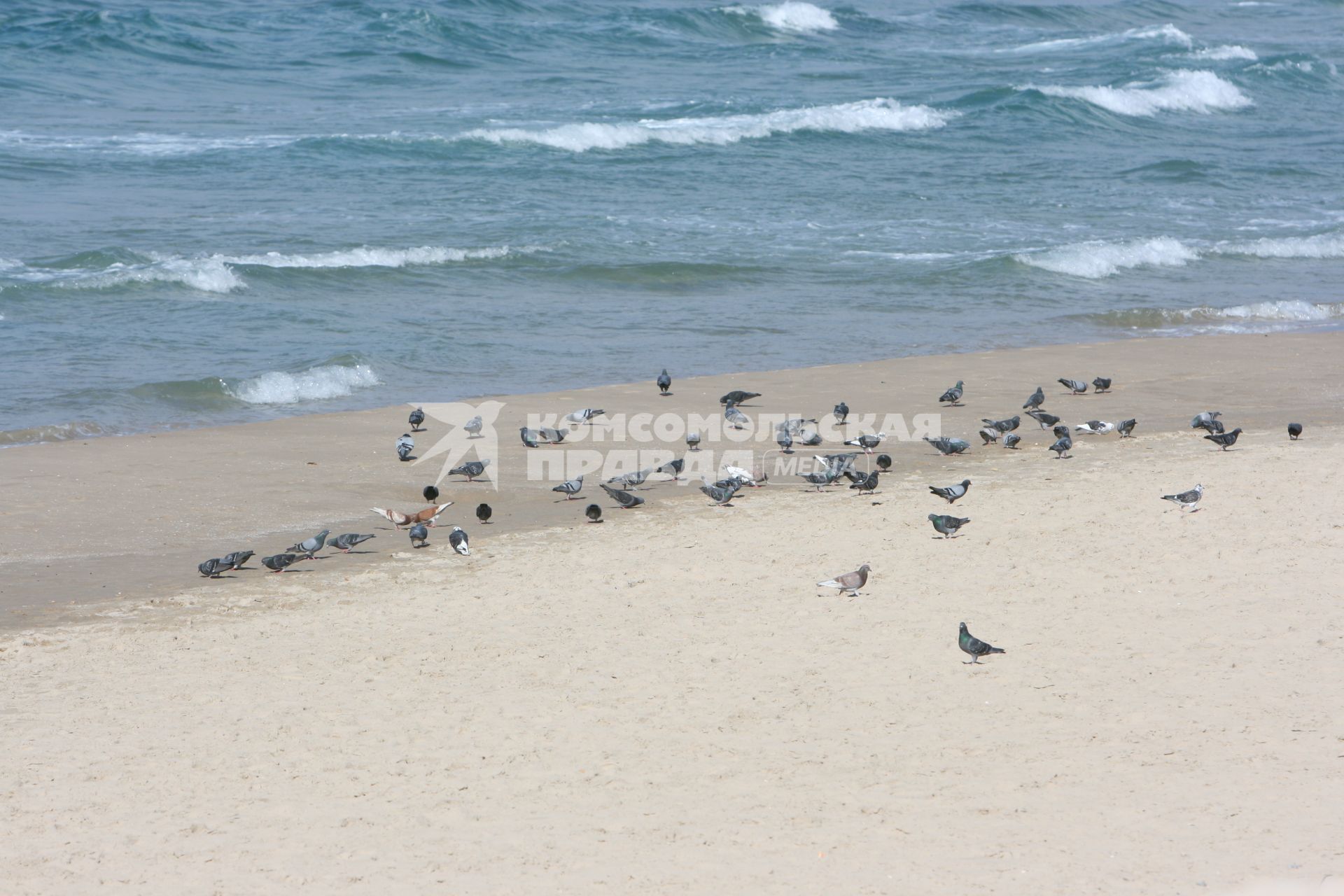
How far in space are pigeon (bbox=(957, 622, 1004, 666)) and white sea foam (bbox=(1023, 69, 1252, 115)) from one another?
30.9m

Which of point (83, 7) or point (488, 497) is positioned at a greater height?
point (83, 7)

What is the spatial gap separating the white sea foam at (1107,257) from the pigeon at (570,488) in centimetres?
1178

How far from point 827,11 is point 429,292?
36239 millimetres

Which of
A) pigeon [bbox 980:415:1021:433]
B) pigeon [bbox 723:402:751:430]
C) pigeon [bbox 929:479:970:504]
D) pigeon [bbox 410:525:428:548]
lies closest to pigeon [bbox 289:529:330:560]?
pigeon [bbox 410:525:428:548]

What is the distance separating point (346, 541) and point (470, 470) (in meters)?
1.88

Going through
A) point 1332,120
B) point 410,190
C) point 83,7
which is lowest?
point 410,190

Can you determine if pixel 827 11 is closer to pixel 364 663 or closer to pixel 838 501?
pixel 838 501

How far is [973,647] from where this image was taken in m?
6.93

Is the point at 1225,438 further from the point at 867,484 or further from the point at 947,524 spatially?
the point at 947,524

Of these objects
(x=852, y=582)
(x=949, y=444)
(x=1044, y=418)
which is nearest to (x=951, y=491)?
(x=949, y=444)

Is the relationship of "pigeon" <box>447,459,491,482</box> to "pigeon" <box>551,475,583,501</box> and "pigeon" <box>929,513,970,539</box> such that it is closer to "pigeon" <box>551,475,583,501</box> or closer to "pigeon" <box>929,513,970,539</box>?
"pigeon" <box>551,475,583,501</box>

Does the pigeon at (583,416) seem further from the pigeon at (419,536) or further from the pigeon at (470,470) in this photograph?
the pigeon at (419,536)

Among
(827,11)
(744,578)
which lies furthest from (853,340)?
(827,11)

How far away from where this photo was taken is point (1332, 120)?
114 feet
